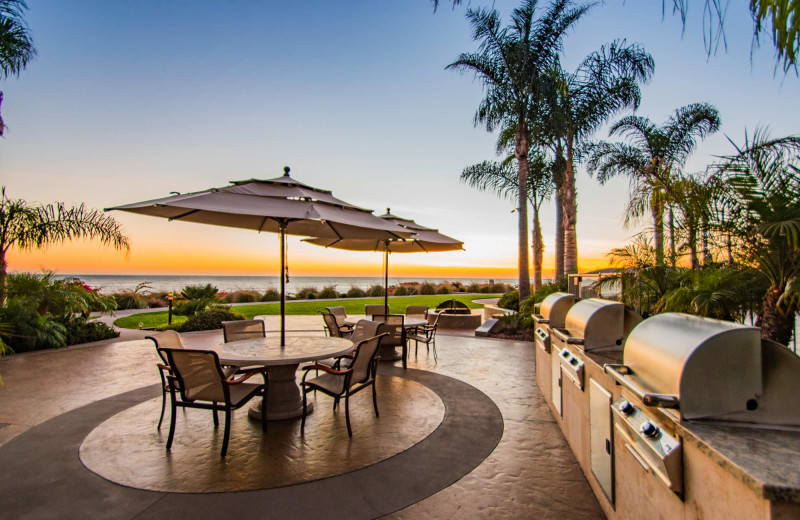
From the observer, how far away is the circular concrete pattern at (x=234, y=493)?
262 cm

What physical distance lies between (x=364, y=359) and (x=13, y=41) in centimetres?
1055

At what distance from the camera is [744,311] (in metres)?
Result: 3.73

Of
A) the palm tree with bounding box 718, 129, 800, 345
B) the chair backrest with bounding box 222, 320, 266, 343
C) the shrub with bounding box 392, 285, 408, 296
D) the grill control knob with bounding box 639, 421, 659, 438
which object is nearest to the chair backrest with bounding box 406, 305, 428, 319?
the chair backrest with bounding box 222, 320, 266, 343

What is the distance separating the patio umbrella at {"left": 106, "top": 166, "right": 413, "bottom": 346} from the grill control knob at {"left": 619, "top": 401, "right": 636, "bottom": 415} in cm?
325

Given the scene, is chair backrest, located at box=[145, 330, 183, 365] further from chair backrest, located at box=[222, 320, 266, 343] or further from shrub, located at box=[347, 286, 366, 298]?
shrub, located at box=[347, 286, 366, 298]

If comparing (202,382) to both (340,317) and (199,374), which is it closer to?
(199,374)

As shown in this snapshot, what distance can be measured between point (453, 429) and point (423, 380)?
1.94 meters

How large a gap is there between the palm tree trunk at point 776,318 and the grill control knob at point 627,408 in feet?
7.79

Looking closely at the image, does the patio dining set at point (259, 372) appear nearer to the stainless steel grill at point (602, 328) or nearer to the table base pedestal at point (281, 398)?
the table base pedestal at point (281, 398)

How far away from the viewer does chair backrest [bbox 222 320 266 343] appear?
5250mm

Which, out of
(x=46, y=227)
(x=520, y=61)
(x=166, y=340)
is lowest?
(x=166, y=340)

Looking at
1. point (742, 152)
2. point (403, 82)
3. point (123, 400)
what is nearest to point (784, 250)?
point (742, 152)

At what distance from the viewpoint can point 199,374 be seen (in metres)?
3.51

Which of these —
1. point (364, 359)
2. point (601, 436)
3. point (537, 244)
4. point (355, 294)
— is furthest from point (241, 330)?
point (355, 294)
